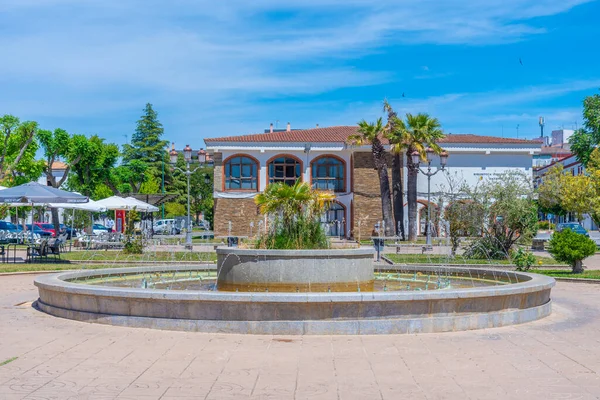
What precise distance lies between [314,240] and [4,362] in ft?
20.0

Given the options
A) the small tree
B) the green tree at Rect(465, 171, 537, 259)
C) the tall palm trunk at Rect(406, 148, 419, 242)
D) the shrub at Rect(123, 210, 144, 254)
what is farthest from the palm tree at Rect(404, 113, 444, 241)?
the small tree

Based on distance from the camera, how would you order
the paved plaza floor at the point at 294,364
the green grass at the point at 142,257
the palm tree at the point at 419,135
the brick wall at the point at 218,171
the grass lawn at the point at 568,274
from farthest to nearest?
the brick wall at the point at 218,171 → the palm tree at the point at 419,135 → the green grass at the point at 142,257 → the grass lawn at the point at 568,274 → the paved plaza floor at the point at 294,364

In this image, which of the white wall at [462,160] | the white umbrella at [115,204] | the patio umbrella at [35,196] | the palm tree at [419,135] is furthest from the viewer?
the white wall at [462,160]

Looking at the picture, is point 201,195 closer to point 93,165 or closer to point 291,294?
point 93,165

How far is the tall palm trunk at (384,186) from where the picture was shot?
42.5 meters

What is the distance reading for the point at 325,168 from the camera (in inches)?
1880

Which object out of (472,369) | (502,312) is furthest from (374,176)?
(472,369)

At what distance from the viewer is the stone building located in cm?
4641

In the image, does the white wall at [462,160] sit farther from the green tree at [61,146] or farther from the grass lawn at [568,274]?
the grass lawn at [568,274]

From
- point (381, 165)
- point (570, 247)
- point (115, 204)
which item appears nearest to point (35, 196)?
point (115, 204)

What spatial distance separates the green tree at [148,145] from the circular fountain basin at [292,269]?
212 feet

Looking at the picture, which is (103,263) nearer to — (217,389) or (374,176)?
(217,389)

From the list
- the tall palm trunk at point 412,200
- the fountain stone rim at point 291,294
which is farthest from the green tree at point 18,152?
the fountain stone rim at point 291,294

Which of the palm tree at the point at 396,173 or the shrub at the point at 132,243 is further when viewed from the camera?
the palm tree at the point at 396,173
